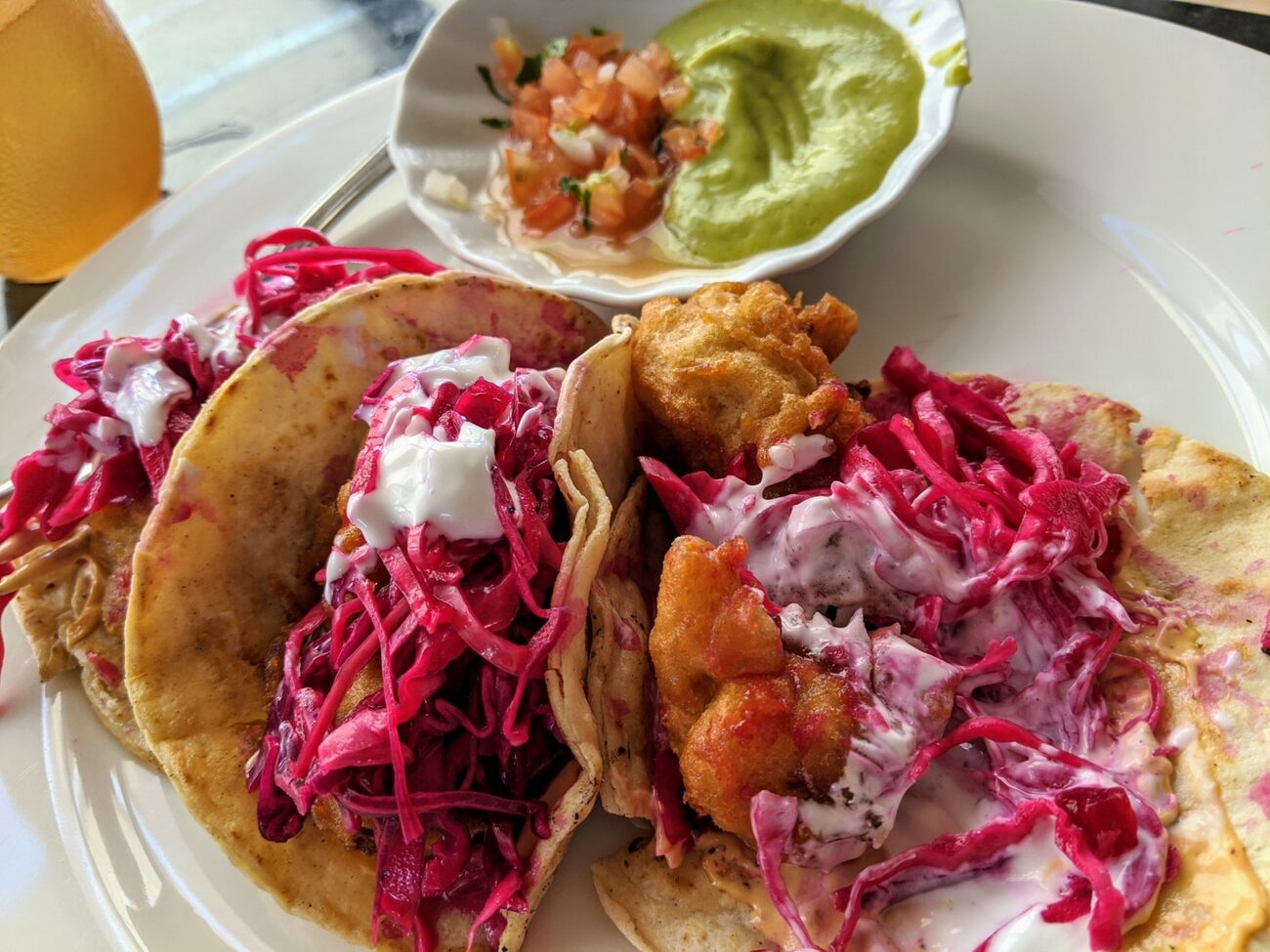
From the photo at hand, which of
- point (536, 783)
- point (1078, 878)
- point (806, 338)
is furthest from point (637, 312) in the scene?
point (1078, 878)

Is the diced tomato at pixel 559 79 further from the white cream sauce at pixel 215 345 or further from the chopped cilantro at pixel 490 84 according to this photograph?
the white cream sauce at pixel 215 345

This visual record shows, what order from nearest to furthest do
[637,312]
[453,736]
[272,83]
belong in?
[453,736] < [637,312] < [272,83]

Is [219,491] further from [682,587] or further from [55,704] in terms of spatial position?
[682,587]

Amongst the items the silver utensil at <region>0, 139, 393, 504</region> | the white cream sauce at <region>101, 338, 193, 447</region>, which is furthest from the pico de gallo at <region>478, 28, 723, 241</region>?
the white cream sauce at <region>101, 338, 193, 447</region>

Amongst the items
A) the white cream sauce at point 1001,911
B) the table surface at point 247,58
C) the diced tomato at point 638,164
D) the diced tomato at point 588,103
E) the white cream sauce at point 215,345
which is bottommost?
the white cream sauce at point 1001,911

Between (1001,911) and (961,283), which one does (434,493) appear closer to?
(1001,911)

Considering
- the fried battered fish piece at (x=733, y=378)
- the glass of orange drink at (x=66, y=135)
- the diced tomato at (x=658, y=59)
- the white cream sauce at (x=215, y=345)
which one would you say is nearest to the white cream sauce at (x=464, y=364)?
the fried battered fish piece at (x=733, y=378)
